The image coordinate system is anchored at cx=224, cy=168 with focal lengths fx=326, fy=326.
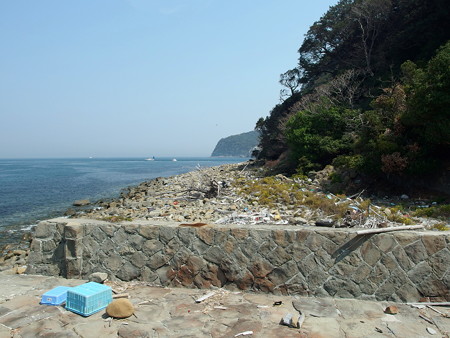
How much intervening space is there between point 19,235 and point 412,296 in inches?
582

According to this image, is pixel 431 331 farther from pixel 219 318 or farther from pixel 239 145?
pixel 239 145

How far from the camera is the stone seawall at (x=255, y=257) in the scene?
4.36 meters

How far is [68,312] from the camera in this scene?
421 cm

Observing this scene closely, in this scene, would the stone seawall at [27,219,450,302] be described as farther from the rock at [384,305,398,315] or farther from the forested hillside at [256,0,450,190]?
the forested hillside at [256,0,450,190]

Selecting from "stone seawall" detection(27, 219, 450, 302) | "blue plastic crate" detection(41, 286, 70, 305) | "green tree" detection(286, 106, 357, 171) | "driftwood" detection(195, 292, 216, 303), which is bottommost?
"driftwood" detection(195, 292, 216, 303)

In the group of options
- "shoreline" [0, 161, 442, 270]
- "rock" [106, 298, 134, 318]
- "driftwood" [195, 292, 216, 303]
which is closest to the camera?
"rock" [106, 298, 134, 318]

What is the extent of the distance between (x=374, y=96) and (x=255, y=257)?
1904 cm

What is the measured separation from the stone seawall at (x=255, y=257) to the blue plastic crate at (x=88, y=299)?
837 mm

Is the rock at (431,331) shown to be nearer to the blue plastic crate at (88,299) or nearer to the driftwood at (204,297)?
the driftwood at (204,297)

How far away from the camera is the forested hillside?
12023mm

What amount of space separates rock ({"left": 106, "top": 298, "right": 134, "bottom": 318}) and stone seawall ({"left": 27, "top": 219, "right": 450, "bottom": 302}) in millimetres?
1022

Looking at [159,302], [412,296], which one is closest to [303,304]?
[412,296]

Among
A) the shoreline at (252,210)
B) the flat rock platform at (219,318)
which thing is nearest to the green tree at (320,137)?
the shoreline at (252,210)

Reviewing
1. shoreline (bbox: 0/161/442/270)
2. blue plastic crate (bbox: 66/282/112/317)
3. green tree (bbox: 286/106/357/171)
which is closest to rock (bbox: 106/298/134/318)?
blue plastic crate (bbox: 66/282/112/317)
